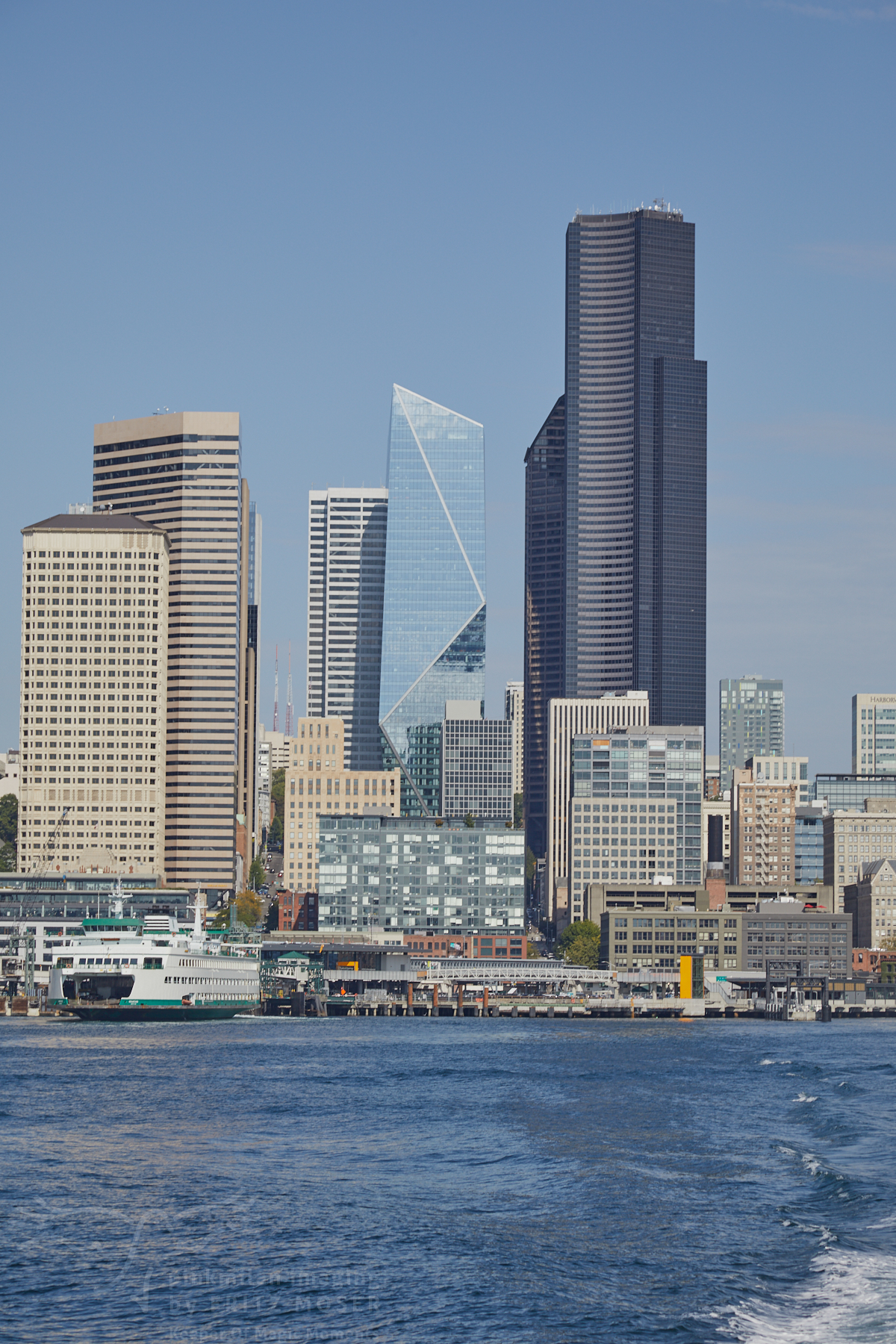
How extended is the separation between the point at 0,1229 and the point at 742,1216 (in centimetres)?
2942

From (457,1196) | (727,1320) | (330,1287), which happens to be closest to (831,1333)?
(727,1320)

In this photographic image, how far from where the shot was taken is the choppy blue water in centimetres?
5894

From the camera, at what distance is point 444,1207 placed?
250 feet

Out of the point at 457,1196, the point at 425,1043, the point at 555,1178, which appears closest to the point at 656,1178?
the point at 555,1178

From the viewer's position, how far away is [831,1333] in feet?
188

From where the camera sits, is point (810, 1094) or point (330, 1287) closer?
point (330, 1287)

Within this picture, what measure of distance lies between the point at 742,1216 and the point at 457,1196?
12164 millimetres

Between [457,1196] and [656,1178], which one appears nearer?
[457,1196]

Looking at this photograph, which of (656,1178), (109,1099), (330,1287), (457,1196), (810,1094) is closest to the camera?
(330,1287)

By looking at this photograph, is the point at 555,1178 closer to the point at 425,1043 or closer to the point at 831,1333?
the point at 831,1333

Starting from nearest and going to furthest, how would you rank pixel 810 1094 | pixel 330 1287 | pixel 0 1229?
pixel 330 1287 → pixel 0 1229 → pixel 810 1094

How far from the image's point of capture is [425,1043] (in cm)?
17800

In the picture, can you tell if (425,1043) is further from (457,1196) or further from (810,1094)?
(457,1196)

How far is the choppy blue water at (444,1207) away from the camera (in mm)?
58938
